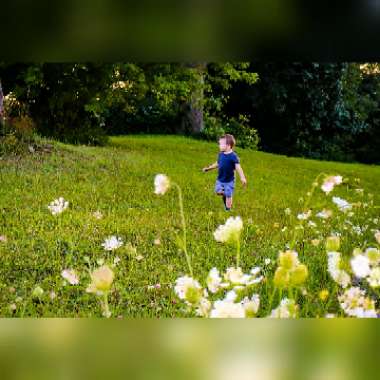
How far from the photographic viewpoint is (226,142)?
107 inches

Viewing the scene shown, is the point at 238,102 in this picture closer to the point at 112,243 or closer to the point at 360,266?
the point at 112,243

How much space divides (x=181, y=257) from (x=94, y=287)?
1.90 metres

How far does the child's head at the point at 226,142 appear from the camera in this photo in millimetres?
2711

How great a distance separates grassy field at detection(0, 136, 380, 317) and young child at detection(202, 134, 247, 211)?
4 cm

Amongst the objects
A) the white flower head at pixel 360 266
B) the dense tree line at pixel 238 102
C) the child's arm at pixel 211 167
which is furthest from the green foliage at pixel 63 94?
the white flower head at pixel 360 266

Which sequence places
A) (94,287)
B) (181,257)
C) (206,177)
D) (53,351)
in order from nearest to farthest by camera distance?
(94,287)
(53,351)
(181,257)
(206,177)

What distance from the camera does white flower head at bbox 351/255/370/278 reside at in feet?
1.98

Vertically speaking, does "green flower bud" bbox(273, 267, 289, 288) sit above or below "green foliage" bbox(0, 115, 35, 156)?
above

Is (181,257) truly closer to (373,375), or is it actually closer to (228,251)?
(228,251)

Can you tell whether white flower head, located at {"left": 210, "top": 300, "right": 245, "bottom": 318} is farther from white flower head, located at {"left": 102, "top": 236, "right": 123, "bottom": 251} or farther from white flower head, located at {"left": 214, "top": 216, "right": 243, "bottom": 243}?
white flower head, located at {"left": 102, "top": 236, "right": 123, "bottom": 251}

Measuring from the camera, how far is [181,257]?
244 cm

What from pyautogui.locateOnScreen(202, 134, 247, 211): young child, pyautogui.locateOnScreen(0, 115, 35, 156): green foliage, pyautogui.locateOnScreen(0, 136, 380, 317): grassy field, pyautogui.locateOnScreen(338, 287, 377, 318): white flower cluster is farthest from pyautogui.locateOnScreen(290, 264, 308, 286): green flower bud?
pyautogui.locateOnScreen(0, 115, 35, 156): green foliage
